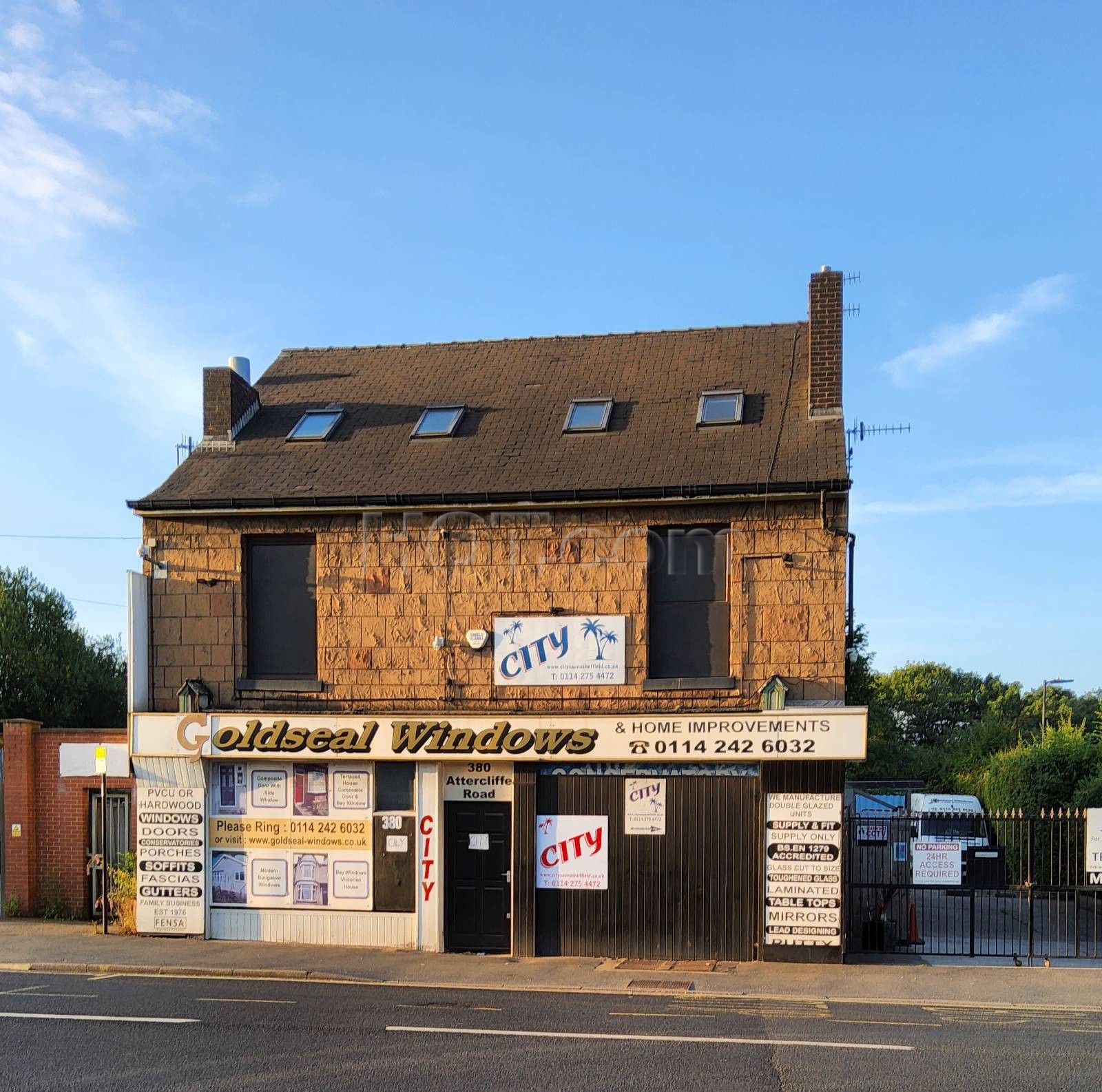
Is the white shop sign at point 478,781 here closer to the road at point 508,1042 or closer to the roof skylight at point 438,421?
the road at point 508,1042

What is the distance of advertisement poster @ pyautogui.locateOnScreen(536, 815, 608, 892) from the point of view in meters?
14.4

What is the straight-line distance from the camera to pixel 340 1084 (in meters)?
8.27

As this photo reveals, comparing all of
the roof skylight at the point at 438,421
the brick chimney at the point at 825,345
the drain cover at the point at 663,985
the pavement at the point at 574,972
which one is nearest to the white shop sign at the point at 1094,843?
the pavement at the point at 574,972

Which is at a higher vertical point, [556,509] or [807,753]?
[556,509]

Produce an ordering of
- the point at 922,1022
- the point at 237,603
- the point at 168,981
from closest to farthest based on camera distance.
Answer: the point at 922,1022 → the point at 168,981 → the point at 237,603

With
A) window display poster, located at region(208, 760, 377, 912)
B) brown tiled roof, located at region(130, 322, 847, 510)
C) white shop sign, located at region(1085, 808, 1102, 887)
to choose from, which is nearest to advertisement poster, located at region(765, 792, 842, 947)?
white shop sign, located at region(1085, 808, 1102, 887)

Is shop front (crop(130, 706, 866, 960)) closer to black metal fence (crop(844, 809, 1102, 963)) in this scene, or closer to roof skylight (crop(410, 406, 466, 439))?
black metal fence (crop(844, 809, 1102, 963))

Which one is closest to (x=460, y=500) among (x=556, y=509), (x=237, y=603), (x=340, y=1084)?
(x=556, y=509)

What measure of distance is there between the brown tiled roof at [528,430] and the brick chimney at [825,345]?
11.3 inches

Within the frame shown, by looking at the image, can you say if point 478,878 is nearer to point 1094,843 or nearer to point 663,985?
point 663,985

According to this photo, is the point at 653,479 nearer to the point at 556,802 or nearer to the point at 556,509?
the point at 556,509

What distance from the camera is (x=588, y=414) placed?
648 inches

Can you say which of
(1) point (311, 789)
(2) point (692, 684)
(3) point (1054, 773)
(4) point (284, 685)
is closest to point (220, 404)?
(4) point (284, 685)

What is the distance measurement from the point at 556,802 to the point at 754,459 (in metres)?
5.47
